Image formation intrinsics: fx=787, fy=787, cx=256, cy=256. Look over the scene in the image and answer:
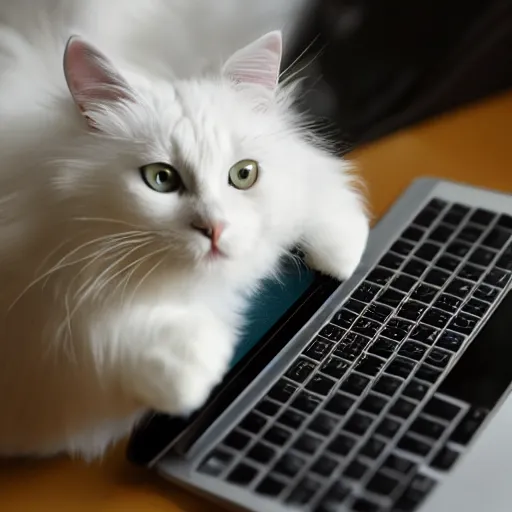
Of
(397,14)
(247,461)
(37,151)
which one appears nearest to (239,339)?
(247,461)

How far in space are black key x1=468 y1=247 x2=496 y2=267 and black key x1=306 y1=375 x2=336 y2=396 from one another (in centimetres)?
25

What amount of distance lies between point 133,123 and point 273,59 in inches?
5.3

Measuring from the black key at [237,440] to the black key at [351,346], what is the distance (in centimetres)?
13

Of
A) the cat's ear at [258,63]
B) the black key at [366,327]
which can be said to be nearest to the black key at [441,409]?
the black key at [366,327]

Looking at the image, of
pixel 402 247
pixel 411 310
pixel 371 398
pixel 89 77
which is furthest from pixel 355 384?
pixel 89 77

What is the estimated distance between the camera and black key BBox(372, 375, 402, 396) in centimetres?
68

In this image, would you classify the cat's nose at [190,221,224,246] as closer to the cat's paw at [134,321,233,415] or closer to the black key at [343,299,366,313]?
the cat's paw at [134,321,233,415]

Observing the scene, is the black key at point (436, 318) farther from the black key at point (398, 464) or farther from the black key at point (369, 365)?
the black key at point (398, 464)

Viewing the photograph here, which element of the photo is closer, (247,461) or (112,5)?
(247,461)

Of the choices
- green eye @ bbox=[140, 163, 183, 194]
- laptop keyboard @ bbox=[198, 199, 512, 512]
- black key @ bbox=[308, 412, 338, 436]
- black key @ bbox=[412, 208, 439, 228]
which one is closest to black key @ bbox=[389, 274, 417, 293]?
laptop keyboard @ bbox=[198, 199, 512, 512]

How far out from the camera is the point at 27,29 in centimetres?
75

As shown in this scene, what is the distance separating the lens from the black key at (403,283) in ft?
2.65

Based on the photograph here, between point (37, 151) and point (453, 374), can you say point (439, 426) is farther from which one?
point (37, 151)

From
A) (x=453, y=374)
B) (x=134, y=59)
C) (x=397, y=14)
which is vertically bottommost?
(x=453, y=374)
